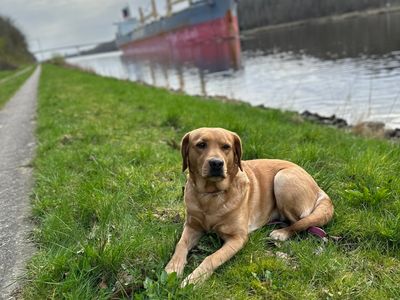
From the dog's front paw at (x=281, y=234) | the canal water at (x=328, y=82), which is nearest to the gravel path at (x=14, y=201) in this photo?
the dog's front paw at (x=281, y=234)

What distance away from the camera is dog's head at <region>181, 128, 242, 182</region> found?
341 cm

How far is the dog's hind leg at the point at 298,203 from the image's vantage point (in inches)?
143

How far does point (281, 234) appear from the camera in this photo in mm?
3600

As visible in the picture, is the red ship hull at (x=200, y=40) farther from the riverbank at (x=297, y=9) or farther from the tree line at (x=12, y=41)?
the tree line at (x=12, y=41)

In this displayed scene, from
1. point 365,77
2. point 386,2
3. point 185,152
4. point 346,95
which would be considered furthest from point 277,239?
point 386,2

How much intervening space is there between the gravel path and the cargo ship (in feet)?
67.0

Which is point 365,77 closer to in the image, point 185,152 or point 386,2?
point 185,152

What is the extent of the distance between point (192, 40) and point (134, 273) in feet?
154

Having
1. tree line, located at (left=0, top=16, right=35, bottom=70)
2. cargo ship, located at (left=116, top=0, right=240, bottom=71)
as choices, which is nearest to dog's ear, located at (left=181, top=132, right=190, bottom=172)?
cargo ship, located at (left=116, top=0, right=240, bottom=71)

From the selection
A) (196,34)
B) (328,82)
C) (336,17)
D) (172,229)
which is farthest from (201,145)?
(336,17)

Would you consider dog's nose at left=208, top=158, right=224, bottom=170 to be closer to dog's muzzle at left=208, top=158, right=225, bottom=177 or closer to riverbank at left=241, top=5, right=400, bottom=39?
dog's muzzle at left=208, top=158, right=225, bottom=177

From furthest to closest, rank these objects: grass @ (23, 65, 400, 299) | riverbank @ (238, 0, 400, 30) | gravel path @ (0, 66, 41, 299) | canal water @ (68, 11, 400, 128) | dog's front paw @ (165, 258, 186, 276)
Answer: riverbank @ (238, 0, 400, 30) → canal water @ (68, 11, 400, 128) → gravel path @ (0, 66, 41, 299) → dog's front paw @ (165, 258, 186, 276) → grass @ (23, 65, 400, 299)

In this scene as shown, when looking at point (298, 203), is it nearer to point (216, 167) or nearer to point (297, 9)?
point (216, 167)

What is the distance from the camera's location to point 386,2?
53.4 meters
